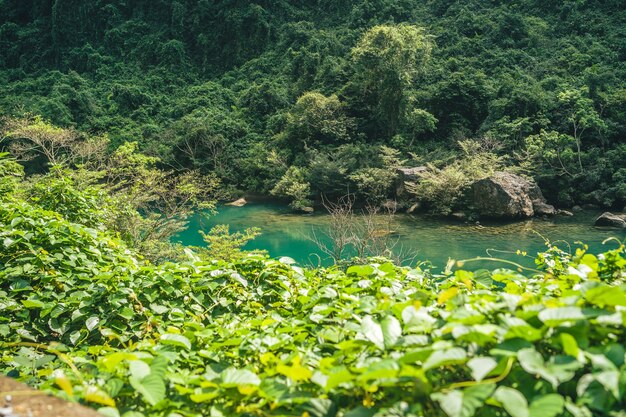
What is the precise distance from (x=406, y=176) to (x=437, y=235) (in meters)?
3.84

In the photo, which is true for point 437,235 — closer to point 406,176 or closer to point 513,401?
point 406,176

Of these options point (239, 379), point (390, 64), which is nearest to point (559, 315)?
point (239, 379)

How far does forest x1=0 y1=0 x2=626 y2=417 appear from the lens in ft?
3.16

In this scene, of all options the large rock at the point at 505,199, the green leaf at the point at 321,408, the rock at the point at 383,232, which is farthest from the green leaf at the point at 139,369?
the large rock at the point at 505,199

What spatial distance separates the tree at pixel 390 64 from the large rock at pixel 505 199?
6306 mm

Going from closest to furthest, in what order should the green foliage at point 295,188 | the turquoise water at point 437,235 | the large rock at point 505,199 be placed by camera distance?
1. the turquoise water at point 437,235
2. the large rock at point 505,199
3. the green foliage at point 295,188

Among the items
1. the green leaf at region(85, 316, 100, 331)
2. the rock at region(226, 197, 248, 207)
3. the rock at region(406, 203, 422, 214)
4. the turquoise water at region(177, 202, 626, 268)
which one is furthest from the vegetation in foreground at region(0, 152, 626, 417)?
the rock at region(226, 197, 248, 207)

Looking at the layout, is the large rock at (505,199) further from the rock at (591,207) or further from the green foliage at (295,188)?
the green foliage at (295,188)

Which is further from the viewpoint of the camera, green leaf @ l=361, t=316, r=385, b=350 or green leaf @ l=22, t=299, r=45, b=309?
green leaf @ l=22, t=299, r=45, b=309

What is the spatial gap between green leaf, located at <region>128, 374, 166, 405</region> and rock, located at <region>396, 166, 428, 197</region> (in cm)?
1561

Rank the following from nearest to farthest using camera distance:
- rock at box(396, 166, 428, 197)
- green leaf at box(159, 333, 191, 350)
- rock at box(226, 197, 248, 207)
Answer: green leaf at box(159, 333, 191, 350) → rock at box(396, 166, 428, 197) → rock at box(226, 197, 248, 207)

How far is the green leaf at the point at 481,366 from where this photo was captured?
0.85m

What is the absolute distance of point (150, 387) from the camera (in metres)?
1.07

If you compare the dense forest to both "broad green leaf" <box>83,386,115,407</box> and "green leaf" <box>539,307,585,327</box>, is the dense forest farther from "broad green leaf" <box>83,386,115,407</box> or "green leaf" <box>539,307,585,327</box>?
"broad green leaf" <box>83,386,115,407</box>
